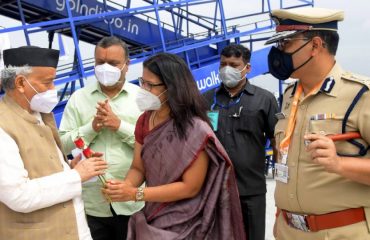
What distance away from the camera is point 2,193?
1693 mm

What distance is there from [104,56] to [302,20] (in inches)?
52.9

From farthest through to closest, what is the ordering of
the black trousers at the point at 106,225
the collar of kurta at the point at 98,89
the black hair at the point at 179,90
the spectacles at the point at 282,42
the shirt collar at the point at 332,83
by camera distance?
1. the collar of kurta at the point at 98,89
2. the black trousers at the point at 106,225
3. the black hair at the point at 179,90
4. the spectacles at the point at 282,42
5. the shirt collar at the point at 332,83

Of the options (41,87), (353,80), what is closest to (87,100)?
(41,87)

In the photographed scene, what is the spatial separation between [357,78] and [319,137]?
362 millimetres

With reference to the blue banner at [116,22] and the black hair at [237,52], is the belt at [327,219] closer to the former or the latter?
the black hair at [237,52]

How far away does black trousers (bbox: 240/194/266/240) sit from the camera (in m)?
2.94

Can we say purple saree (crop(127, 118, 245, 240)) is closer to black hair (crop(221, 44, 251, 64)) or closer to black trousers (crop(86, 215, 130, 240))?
black trousers (crop(86, 215, 130, 240))

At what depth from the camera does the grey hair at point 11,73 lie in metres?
1.89

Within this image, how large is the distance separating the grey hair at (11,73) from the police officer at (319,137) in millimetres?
1130

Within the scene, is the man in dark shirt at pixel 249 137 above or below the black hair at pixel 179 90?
below

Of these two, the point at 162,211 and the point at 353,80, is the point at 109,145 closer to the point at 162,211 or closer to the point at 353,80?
the point at 162,211

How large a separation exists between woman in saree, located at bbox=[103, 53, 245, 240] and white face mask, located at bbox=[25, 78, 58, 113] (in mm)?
439

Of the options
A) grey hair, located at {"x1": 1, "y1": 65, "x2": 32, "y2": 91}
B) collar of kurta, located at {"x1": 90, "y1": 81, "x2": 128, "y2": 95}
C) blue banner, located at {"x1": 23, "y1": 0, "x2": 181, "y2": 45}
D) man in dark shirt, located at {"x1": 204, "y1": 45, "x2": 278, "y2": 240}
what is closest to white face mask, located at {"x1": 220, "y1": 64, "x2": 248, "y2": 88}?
man in dark shirt, located at {"x1": 204, "y1": 45, "x2": 278, "y2": 240}

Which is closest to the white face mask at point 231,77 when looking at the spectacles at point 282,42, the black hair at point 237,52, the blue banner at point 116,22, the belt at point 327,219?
the black hair at point 237,52
